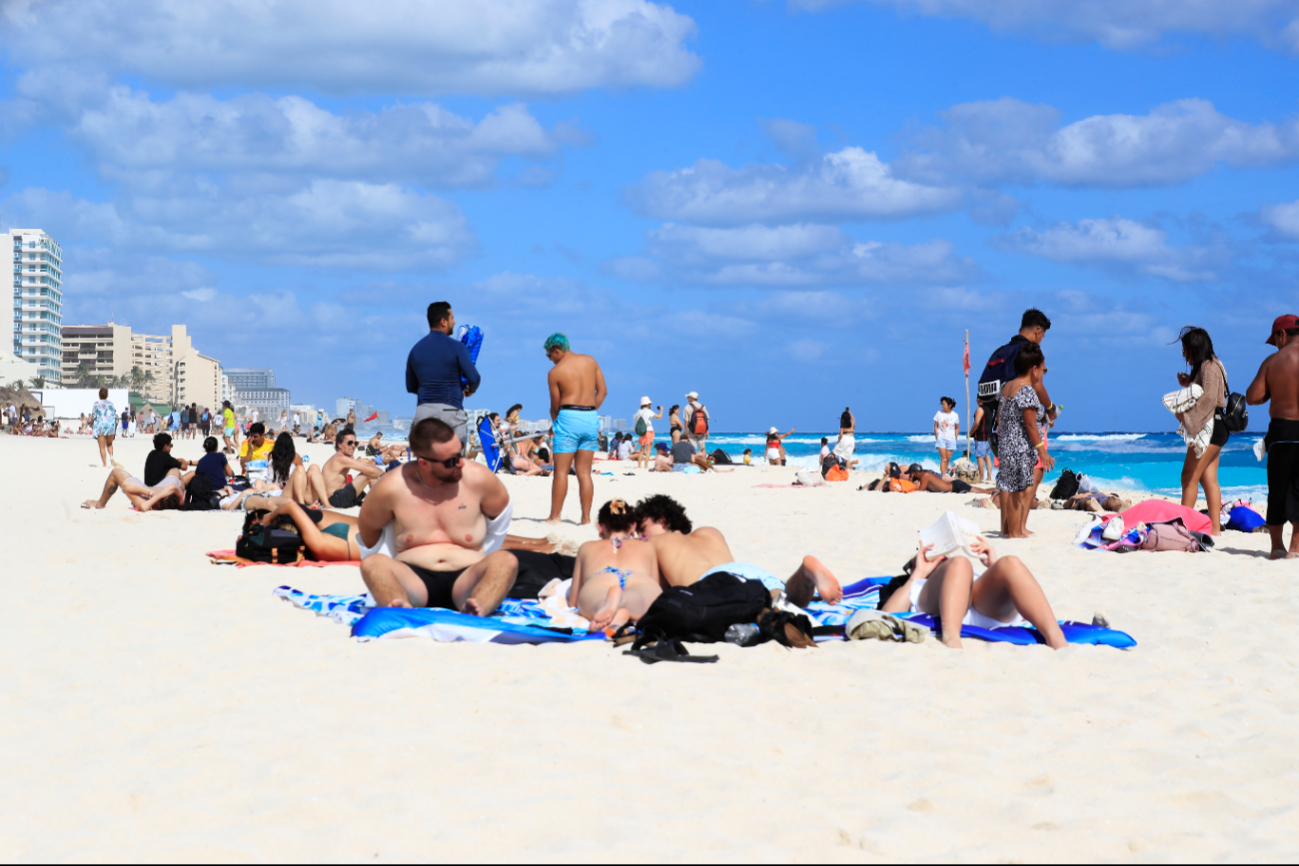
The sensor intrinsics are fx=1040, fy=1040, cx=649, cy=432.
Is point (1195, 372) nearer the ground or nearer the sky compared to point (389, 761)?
nearer the sky

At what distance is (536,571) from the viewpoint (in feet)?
18.7

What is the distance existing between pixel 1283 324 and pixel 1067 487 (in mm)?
4331

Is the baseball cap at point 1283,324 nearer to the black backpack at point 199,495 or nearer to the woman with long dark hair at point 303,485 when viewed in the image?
the woman with long dark hair at point 303,485

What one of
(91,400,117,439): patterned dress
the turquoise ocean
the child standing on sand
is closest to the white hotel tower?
the turquoise ocean

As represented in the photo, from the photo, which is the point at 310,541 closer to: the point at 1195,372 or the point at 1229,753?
the point at 1229,753

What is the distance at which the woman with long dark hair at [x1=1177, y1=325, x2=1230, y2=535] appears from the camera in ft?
27.3

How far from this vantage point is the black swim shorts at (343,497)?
1009 centimetres

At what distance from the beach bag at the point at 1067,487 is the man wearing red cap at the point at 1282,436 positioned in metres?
4.17

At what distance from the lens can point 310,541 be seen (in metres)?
7.10

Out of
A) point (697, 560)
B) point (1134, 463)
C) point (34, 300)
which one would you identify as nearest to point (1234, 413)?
point (697, 560)

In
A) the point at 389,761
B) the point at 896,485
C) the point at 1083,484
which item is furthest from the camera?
the point at 896,485

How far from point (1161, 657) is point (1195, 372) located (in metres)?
4.94

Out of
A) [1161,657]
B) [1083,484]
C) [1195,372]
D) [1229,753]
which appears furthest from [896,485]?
[1229,753]

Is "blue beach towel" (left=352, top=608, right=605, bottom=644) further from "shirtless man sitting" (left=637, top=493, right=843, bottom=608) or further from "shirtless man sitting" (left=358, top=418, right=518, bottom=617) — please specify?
A: "shirtless man sitting" (left=637, top=493, right=843, bottom=608)
